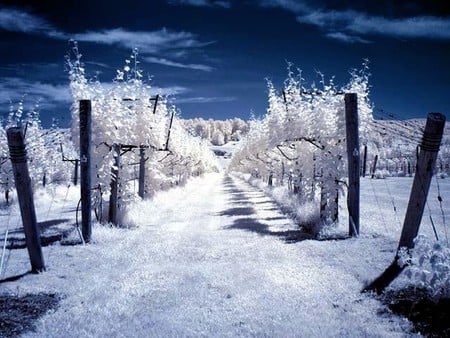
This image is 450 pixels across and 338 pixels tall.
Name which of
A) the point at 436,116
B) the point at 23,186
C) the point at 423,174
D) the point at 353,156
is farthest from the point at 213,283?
the point at 353,156

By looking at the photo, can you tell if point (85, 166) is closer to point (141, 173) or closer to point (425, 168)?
point (425, 168)

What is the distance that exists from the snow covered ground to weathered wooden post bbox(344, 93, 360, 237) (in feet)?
2.39

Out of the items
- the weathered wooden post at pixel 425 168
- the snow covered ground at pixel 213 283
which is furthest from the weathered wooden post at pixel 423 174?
the snow covered ground at pixel 213 283

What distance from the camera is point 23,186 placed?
8938 mm

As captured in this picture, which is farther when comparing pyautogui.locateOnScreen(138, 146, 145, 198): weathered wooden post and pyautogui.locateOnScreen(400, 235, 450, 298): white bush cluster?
pyautogui.locateOnScreen(138, 146, 145, 198): weathered wooden post

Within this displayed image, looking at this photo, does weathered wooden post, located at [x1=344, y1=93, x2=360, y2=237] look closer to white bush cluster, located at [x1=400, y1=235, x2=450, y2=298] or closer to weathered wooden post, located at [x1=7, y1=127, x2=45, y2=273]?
white bush cluster, located at [x1=400, y1=235, x2=450, y2=298]

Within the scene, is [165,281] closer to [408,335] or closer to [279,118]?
[408,335]

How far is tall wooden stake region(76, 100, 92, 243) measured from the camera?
12.8 metres

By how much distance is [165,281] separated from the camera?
812cm

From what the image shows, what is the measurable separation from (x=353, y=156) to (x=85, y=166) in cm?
861

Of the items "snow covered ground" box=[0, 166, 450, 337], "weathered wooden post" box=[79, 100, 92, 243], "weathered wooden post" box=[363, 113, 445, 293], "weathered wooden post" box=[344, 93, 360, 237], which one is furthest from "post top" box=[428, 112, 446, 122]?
"weathered wooden post" box=[79, 100, 92, 243]

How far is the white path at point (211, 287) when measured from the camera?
18.8 feet

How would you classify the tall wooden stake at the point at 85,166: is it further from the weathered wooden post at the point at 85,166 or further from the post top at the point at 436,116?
the post top at the point at 436,116

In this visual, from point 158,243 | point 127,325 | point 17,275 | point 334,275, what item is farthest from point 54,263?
point 334,275
